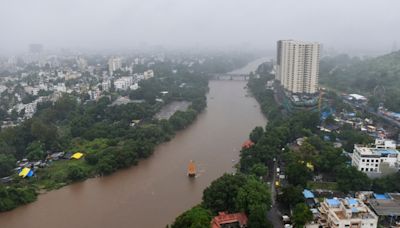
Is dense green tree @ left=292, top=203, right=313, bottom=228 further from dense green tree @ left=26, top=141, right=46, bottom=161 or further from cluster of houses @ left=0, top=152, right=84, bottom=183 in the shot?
dense green tree @ left=26, top=141, right=46, bottom=161

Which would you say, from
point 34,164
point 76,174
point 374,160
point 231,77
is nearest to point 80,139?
point 34,164

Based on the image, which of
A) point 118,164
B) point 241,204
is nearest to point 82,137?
point 118,164

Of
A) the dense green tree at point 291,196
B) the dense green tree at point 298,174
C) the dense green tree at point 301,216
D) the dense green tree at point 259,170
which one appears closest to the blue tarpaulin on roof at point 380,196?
the dense green tree at point 298,174

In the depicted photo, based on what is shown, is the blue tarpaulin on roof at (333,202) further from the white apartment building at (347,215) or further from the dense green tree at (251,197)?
the dense green tree at (251,197)

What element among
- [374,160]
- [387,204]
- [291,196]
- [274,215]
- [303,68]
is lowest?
[274,215]

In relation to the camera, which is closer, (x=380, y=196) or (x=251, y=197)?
(x=251, y=197)

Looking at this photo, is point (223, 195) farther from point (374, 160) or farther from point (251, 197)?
point (374, 160)
